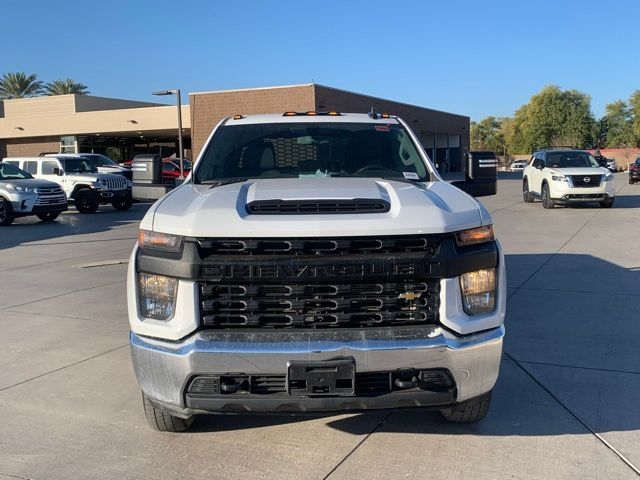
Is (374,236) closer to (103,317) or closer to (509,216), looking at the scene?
(103,317)

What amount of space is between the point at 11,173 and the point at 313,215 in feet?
62.0

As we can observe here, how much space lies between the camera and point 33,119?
1902 inches

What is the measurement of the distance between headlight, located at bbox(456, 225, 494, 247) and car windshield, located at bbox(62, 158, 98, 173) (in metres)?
20.7

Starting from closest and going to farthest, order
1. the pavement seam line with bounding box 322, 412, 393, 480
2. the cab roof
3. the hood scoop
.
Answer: the hood scoop → the pavement seam line with bounding box 322, 412, 393, 480 → the cab roof

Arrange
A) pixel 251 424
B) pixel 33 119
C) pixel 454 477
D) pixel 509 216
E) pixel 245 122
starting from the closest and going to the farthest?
pixel 454 477 < pixel 251 424 < pixel 245 122 < pixel 509 216 < pixel 33 119

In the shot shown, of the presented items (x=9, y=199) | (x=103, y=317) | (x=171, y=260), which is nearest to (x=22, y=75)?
(x=9, y=199)

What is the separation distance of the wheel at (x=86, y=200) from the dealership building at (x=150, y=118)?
15.7 metres

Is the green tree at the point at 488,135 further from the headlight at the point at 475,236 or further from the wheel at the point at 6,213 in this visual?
the headlight at the point at 475,236

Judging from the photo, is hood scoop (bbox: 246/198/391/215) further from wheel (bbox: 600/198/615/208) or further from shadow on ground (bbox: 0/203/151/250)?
wheel (bbox: 600/198/615/208)

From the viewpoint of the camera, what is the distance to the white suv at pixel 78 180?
70.6 ft

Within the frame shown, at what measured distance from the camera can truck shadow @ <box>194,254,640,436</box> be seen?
4109mm

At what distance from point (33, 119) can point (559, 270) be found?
47.5 metres

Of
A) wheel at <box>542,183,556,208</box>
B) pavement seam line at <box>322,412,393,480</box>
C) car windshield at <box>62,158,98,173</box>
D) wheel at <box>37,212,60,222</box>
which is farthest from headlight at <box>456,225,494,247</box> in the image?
car windshield at <box>62,158,98,173</box>

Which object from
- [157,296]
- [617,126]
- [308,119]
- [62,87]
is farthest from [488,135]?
[157,296]
